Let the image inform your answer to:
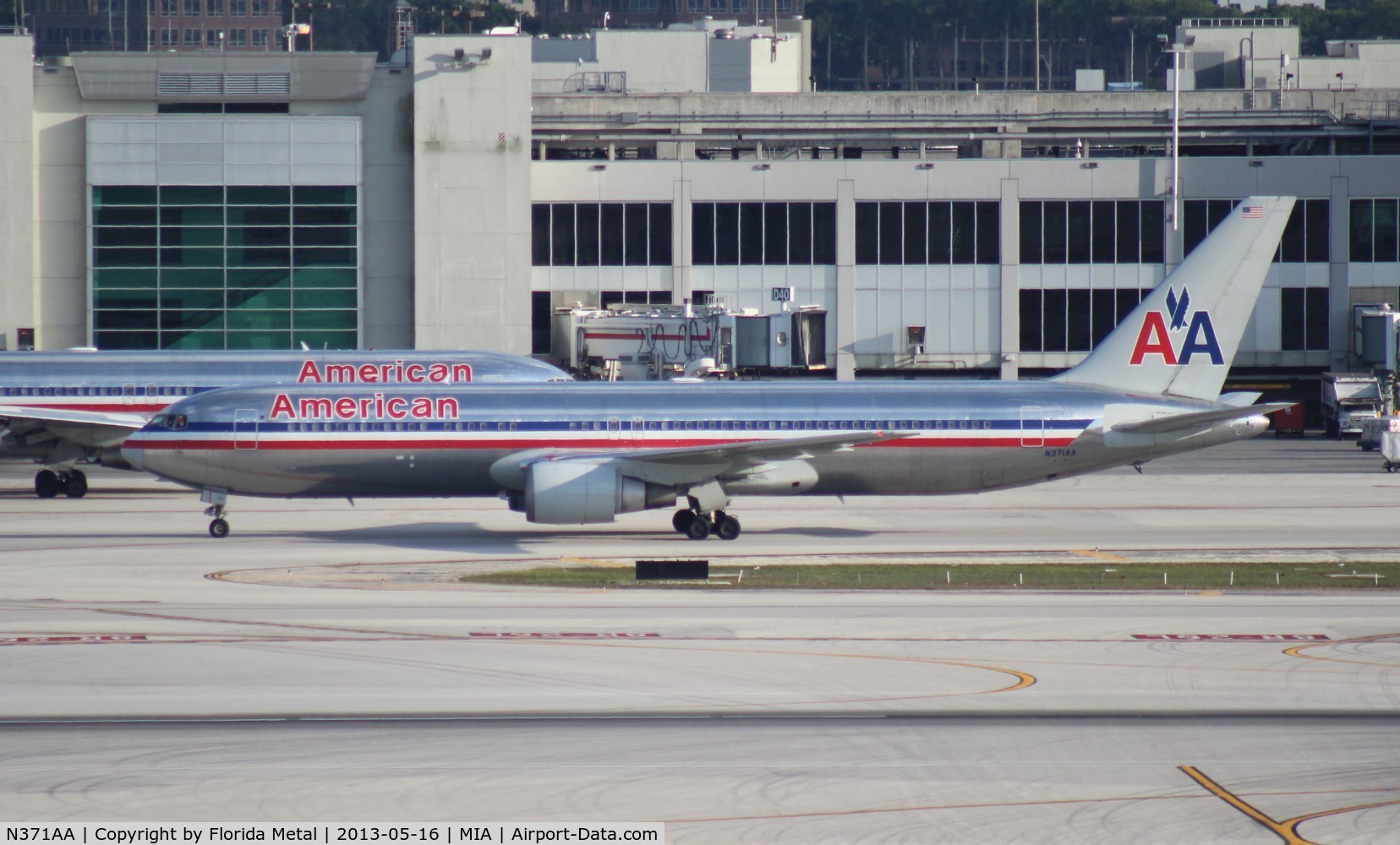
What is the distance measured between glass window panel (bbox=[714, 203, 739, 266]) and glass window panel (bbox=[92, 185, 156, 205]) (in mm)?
28753

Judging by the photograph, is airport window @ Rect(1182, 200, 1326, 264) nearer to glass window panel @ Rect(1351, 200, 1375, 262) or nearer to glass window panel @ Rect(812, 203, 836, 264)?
glass window panel @ Rect(1351, 200, 1375, 262)

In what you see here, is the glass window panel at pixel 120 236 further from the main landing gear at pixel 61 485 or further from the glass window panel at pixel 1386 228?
the glass window panel at pixel 1386 228

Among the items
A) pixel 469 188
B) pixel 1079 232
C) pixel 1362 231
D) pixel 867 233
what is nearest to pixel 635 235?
pixel 469 188

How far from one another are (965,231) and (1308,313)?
740 inches

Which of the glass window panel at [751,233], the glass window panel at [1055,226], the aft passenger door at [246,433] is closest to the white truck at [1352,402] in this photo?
the glass window panel at [1055,226]

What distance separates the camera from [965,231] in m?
79.6

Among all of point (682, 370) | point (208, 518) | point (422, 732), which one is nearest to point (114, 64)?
point (682, 370)

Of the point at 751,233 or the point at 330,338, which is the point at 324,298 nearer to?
the point at 330,338

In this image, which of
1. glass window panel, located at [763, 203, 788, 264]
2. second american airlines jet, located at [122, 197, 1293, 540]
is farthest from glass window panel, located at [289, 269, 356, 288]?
second american airlines jet, located at [122, 197, 1293, 540]

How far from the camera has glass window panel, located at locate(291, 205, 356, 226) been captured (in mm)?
75250

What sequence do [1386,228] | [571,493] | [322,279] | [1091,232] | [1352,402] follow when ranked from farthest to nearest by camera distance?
[1091,232] < [1386,228] < [322,279] < [1352,402] < [571,493]

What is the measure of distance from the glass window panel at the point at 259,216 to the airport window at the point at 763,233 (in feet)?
68.1

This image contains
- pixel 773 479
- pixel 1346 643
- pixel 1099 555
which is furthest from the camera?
pixel 773 479

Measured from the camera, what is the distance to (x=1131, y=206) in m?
79.4
